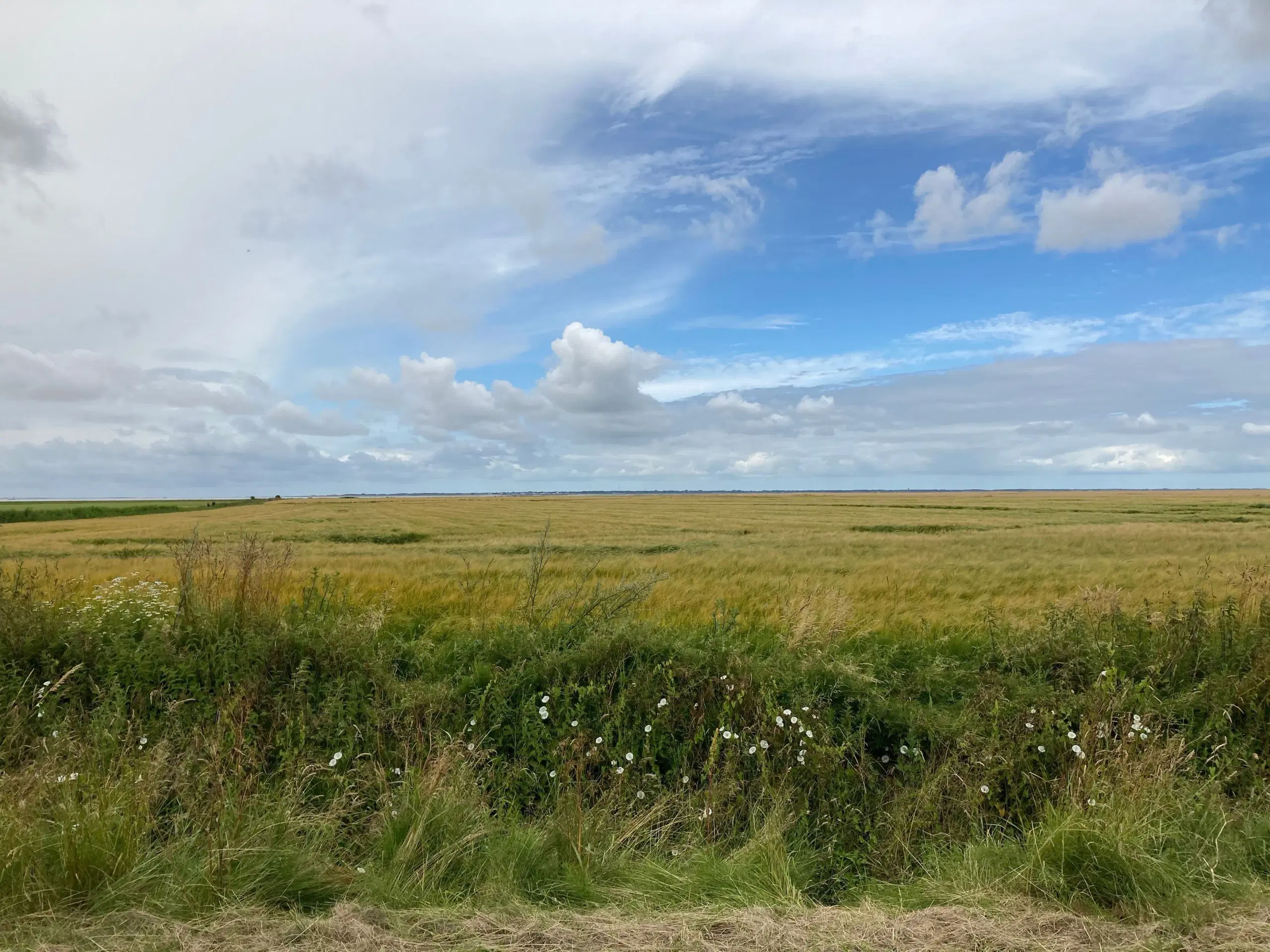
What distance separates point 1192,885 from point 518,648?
566cm

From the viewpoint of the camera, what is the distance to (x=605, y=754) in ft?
20.6

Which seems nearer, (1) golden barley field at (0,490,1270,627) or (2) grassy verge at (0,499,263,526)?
(1) golden barley field at (0,490,1270,627)

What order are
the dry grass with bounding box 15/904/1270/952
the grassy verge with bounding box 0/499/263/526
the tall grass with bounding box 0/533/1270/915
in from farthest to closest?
the grassy verge with bounding box 0/499/263/526, the tall grass with bounding box 0/533/1270/915, the dry grass with bounding box 15/904/1270/952

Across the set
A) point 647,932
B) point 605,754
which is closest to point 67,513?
point 605,754

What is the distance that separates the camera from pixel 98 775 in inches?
201

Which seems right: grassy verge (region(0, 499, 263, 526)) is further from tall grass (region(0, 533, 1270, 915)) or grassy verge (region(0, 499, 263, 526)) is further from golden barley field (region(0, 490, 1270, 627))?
tall grass (region(0, 533, 1270, 915))

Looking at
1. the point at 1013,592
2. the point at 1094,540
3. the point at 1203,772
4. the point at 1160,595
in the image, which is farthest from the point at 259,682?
the point at 1094,540

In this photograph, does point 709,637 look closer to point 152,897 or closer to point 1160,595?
point 152,897

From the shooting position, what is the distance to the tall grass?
13.3 feet

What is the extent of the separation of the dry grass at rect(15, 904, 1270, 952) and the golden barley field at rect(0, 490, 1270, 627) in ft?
16.3

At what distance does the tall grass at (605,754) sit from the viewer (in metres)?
4.05

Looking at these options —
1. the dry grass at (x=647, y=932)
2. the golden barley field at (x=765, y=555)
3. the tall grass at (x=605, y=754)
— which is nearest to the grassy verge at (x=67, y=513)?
the golden barley field at (x=765, y=555)

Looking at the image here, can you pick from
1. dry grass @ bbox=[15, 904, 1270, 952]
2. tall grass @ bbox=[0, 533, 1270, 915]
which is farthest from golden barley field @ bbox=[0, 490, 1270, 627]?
dry grass @ bbox=[15, 904, 1270, 952]

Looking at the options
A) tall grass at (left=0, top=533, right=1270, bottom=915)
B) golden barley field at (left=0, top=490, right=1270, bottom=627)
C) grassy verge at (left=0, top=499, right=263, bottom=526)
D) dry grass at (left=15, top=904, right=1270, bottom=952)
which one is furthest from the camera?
grassy verge at (left=0, top=499, right=263, bottom=526)
